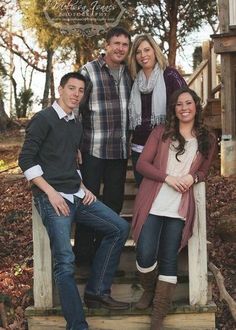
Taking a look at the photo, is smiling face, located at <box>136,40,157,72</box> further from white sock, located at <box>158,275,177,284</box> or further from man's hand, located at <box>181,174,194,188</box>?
white sock, located at <box>158,275,177,284</box>

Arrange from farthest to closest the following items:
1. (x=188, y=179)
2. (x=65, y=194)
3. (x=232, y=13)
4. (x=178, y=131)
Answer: (x=232, y=13) < (x=178, y=131) < (x=188, y=179) < (x=65, y=194)

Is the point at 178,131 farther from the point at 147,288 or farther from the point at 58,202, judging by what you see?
the point at 147,288

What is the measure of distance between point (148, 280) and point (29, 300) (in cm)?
126

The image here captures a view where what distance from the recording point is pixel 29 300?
14.7 ft

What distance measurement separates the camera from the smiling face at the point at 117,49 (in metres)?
3.92

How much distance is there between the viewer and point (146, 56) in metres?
3.87

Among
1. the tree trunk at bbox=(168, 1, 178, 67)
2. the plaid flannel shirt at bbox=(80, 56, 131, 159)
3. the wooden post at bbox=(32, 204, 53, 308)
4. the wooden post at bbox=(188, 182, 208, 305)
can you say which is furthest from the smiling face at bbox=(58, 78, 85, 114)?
the tree trunk at bbox=(168, 1, 178, 67)

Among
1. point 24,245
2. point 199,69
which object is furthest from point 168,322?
point 199,69

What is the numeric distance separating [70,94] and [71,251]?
3.44ft

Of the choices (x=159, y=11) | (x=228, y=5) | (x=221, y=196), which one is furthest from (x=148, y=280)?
(x=159, y=11)

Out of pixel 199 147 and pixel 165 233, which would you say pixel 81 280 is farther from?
pixel 199 147

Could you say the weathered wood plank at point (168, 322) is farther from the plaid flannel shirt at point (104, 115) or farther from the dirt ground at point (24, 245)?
the plaid flannel shirt at point (104, 115)

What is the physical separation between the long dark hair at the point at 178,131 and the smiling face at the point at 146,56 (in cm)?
32

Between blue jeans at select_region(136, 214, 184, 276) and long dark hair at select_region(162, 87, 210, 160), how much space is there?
1.63ft
